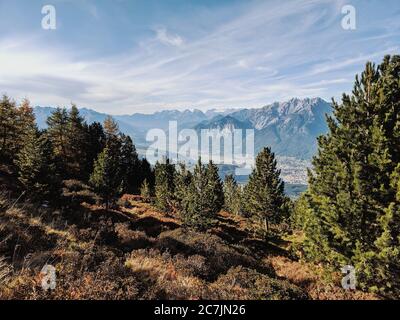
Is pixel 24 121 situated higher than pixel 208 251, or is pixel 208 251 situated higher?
pixel 24 121

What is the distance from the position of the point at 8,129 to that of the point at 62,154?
12417 mm

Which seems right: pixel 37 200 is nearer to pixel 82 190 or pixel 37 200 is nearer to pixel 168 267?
pixel 82 190

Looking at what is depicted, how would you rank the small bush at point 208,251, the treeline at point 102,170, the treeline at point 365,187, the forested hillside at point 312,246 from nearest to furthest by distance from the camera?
the forested hillside at point 312,246 → the treeline at point 365,187 → the small bush at point 208,251 → the treeline at point 102,170

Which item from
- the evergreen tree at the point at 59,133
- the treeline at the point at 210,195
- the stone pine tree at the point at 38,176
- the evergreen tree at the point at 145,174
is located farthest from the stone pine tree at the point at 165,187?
the stone pine tree at the point at 38,176

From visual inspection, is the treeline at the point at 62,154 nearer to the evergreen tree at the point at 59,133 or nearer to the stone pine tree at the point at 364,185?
the evergreen tree at the point at 59,133

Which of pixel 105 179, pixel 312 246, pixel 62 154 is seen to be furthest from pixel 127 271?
pixel 62 154

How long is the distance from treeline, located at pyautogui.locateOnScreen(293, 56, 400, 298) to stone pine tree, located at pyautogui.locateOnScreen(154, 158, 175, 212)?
121 ft

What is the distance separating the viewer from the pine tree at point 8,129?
4125 centimetres

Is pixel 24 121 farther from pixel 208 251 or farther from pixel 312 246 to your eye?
pixel 312 246

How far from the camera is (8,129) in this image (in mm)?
42625

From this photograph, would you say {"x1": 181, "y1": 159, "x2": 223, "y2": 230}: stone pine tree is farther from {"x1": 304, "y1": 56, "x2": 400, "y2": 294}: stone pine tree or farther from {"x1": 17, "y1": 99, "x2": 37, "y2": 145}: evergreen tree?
{"x1": 17, "y1": 99, "x2": 37, "y2": 145}: evergreen tree

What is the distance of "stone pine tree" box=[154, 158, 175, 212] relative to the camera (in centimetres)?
4727

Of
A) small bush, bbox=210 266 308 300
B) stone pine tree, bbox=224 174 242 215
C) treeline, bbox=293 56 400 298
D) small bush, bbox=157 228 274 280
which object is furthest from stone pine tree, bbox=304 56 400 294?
stone pine tree, bbox=224 174 242 215

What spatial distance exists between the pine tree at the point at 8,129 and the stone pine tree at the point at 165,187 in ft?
81.8
